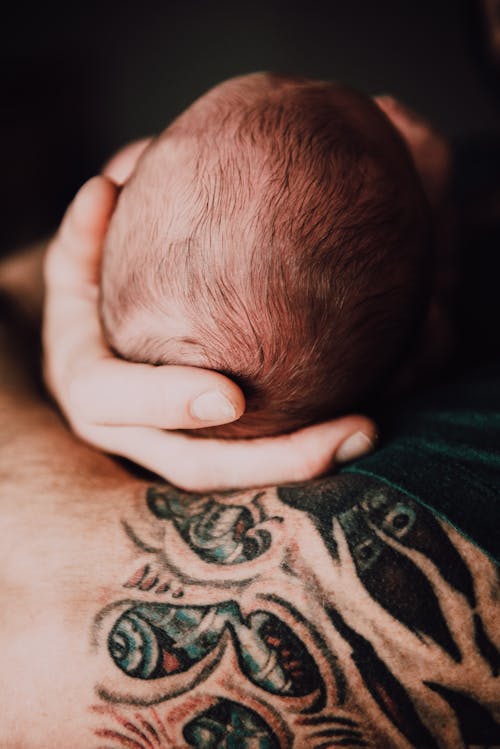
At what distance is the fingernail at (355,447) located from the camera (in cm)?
69

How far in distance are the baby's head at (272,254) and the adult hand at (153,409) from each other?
33 millimetres

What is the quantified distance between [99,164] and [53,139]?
151 mm

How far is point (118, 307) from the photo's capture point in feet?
2.27

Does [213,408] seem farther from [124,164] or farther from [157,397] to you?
[124,164]

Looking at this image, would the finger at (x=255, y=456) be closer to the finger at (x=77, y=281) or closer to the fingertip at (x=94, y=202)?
the finger at (x=77, y=281)

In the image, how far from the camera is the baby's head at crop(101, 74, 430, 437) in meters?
0.62

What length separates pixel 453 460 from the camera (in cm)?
60

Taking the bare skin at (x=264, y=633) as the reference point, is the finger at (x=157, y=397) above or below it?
above

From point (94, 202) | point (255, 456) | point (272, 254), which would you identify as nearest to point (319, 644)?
point (255, 456)

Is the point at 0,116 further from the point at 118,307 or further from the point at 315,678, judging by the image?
the point at 315,678

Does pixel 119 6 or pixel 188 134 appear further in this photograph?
pixel 119 6

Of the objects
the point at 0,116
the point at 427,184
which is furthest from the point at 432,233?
the point at 0,116

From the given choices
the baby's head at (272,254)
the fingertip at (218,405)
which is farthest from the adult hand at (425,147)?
the fingertip at (218,405)

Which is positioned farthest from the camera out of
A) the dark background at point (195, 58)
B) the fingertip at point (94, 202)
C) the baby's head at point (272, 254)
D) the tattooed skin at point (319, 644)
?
the dark background at point (195, 58)
